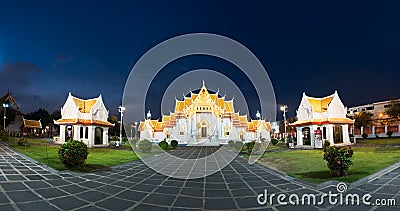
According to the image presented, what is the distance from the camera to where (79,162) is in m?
9.83

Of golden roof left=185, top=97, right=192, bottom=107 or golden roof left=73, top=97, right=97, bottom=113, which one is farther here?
golden roof left=185, top=97, right=192, bottom=107

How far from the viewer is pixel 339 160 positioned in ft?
27.4

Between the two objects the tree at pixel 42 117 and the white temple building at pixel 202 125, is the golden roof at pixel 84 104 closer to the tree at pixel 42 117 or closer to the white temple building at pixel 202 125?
the white temple building at pixel 202 125

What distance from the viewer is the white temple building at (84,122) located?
27.0 m

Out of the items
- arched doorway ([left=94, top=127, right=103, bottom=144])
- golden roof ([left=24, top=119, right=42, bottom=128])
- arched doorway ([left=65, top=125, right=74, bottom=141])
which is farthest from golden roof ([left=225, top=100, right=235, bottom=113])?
golden roof ([left=24, top=119, right=42, bottom=128])

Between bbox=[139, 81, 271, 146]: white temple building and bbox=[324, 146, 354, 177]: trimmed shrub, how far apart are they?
33.0 metres

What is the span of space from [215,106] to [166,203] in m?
40.2

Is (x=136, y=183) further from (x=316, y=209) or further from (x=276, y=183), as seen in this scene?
(x=316, y=209)

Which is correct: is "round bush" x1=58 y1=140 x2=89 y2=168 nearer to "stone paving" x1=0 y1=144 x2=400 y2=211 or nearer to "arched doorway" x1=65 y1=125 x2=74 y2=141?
"stone paving" x1=0 y1=144 x2=400 y2=211

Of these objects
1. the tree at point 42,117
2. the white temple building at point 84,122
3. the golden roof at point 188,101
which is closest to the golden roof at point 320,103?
the white temple building at point 84,122

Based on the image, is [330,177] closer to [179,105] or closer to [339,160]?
[339,160]

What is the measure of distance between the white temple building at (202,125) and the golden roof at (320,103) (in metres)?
15.8

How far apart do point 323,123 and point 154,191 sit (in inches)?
891

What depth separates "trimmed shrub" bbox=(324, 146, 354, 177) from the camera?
8383 mm
